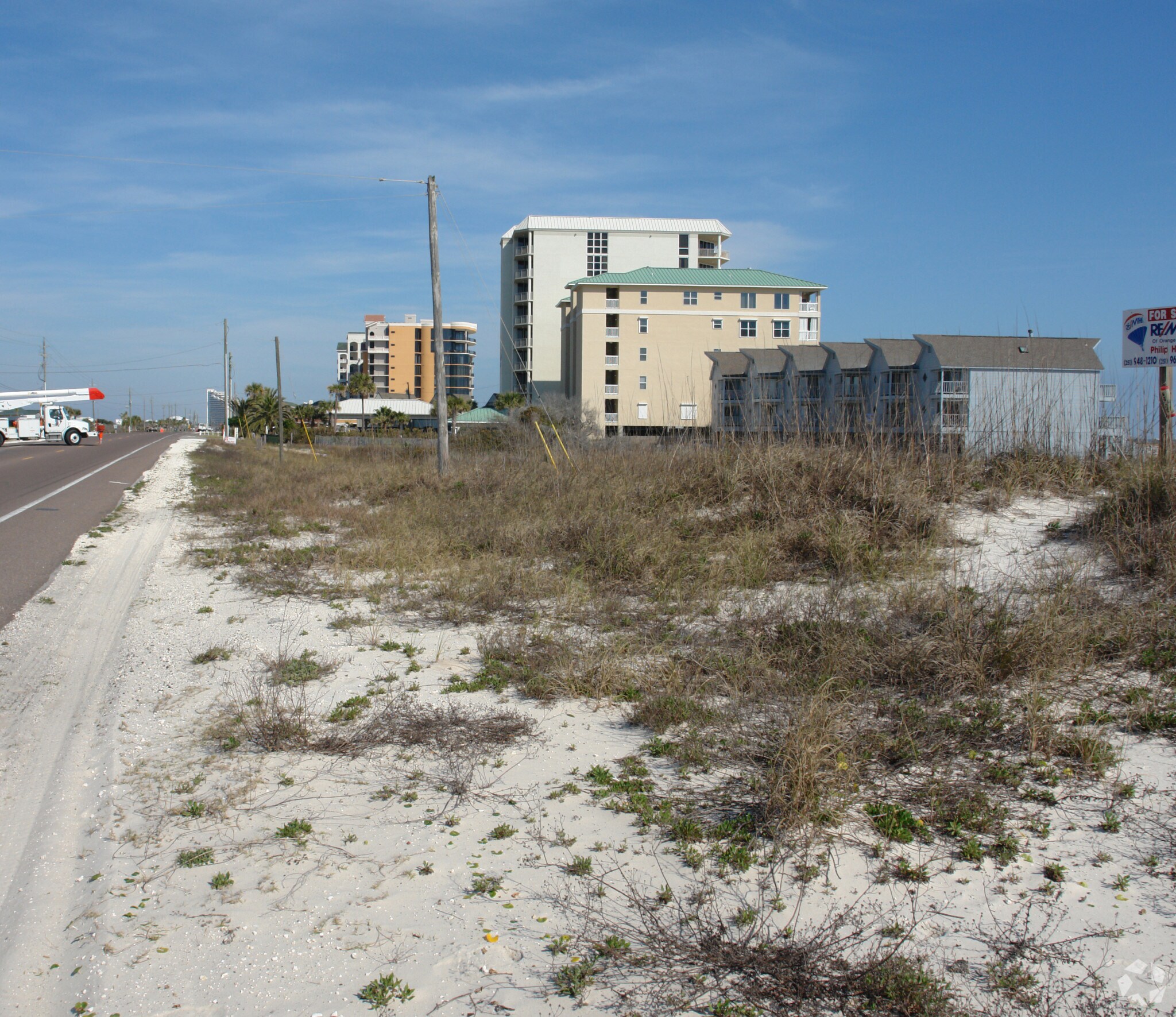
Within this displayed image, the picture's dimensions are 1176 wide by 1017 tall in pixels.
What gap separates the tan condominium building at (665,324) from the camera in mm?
63781

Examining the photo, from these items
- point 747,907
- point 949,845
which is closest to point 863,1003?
point 747,907

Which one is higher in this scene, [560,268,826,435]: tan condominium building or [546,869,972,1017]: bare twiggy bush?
[560,268,826,435]: tan condominium building

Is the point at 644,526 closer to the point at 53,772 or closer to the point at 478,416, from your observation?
the point at 53,772

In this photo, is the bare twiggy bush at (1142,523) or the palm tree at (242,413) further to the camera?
the palm tree at (242,413)

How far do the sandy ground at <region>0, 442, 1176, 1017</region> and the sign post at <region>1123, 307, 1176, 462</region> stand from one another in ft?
22.4

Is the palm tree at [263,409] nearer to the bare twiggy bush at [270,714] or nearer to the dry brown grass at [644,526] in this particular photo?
the dry brown grass at [644,526]

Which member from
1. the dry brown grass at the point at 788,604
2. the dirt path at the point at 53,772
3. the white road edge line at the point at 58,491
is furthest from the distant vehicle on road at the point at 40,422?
the dirt path at the point at 53,772

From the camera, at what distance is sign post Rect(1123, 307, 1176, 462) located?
375 inches

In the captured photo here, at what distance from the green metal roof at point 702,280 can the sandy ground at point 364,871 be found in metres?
62.2

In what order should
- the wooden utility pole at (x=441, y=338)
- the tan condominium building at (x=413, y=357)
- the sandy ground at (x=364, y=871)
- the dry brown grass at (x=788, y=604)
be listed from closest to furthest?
the sandy ground at (x=364, y=871) → the dry brown grass at (x=788, y=604) → the wooden utility pole at (x=441, y=338) → the tan condominium building at (x=413, y=357)

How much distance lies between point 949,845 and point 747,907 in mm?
1100

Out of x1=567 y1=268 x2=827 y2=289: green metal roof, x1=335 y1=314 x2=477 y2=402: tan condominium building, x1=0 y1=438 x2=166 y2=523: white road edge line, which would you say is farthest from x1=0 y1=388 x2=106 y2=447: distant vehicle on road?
x1=335 y1=314 x2=477 y2=402: tan condominium building

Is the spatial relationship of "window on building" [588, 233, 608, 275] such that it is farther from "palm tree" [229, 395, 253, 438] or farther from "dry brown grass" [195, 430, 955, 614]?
"dry brown grass" [195, 430, 955, 614]

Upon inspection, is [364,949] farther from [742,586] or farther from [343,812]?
[742,586]
